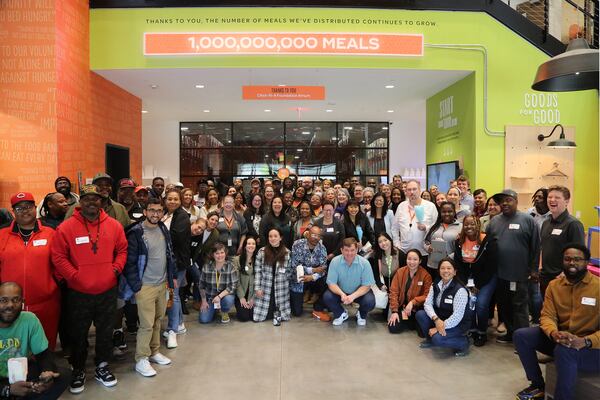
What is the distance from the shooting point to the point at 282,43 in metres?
7.50

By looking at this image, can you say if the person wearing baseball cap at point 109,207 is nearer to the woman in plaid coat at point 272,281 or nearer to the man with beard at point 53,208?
the man with beard at point 53,208

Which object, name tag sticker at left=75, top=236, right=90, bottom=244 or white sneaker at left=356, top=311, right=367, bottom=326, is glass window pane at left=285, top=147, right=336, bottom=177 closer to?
white sneaker at left=356, top=311, right=367, bottom=326

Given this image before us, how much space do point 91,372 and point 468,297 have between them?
11.9 ft

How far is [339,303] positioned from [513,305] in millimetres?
1902

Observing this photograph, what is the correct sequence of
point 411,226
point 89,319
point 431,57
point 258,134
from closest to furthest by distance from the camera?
point 89,319, point 411,226, point 431,57, point 258,134

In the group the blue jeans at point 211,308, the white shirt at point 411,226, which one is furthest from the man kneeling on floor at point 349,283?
the blue jeans at point 211,308

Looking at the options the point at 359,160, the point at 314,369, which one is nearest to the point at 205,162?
the point at 359,160

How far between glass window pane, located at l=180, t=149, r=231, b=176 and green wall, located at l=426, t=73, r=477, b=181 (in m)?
7.04

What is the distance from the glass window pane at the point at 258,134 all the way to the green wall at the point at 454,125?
5637 mm

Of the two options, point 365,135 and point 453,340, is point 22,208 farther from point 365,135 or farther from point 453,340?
point 365,135

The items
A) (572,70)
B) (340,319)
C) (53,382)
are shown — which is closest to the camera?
(572,70)

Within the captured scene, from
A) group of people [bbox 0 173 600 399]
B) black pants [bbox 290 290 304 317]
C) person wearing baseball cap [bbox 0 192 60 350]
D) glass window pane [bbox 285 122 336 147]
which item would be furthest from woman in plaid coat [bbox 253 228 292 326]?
glass window pane [bbox 285 122 336 147]

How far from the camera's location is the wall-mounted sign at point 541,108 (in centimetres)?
796

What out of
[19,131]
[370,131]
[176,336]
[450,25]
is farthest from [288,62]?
[370,131]
